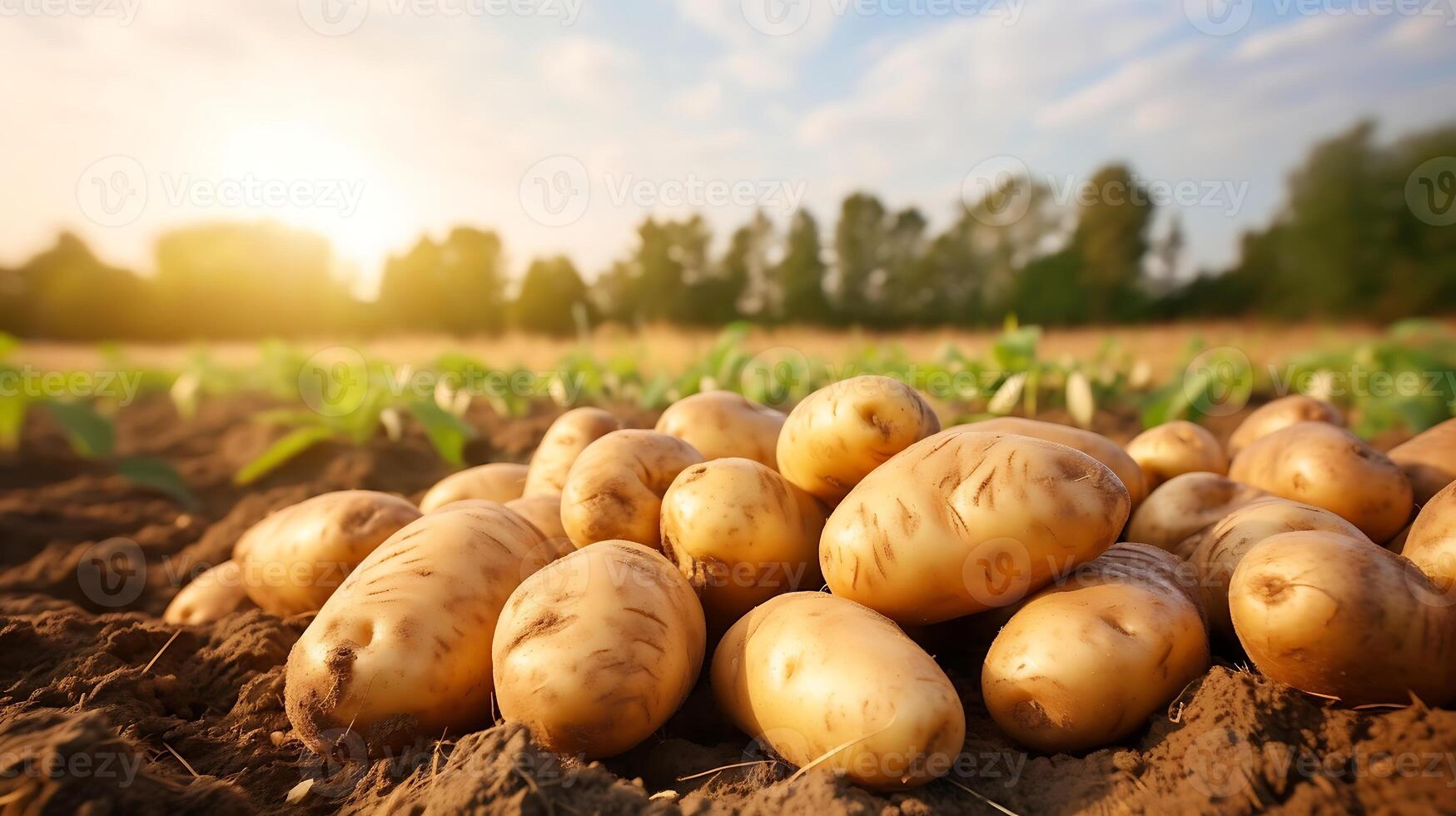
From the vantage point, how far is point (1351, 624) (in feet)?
4.38

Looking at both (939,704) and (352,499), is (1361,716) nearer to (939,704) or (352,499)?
(939,704)

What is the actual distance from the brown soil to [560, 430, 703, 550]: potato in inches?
17.3

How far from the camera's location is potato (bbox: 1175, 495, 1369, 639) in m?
1.71

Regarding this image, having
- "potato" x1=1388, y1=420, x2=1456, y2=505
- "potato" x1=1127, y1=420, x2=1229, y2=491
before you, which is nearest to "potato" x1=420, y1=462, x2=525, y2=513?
"potato" x1=1127, y1=420, x2=1229, y2=491

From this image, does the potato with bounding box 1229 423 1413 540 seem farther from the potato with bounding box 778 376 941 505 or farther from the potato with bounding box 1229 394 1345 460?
the potato with bounding box 778 376 941 505

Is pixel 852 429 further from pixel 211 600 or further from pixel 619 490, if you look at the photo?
pixel 211 600

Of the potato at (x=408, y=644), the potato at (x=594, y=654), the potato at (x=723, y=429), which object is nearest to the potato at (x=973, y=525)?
the potato at (x=594, y=654)

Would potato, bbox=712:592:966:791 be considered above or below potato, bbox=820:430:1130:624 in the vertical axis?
below

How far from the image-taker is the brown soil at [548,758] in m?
1.22

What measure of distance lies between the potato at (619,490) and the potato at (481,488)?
0.73 m

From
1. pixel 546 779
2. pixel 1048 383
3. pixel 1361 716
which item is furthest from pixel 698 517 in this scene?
pixel 1048 383

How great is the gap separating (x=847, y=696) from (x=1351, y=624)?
0.92 metres

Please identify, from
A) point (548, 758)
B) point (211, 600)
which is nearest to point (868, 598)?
point (548, 758)

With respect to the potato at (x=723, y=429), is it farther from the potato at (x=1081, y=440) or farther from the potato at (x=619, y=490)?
the potato at (x=1081, y=440)
